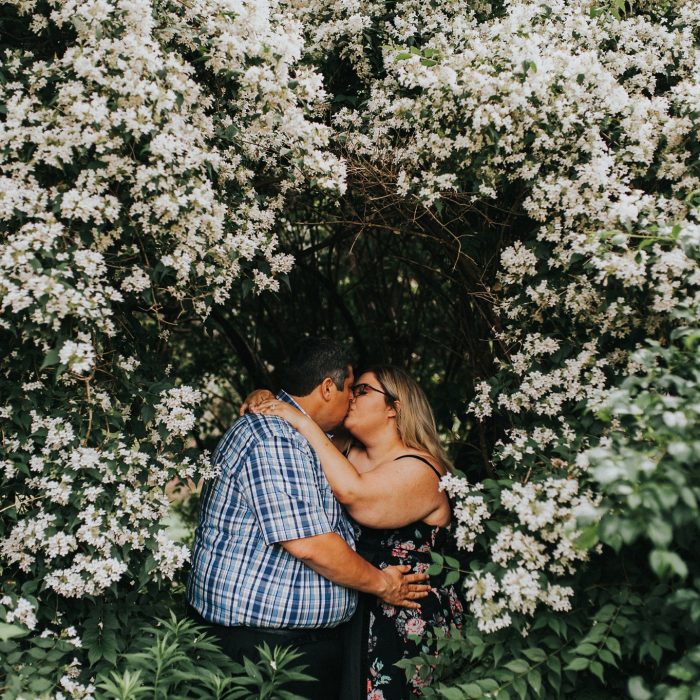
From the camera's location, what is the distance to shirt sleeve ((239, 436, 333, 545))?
272cm

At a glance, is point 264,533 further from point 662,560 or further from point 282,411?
point 662,560

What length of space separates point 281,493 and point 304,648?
70 centimetres

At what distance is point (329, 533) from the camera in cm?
275

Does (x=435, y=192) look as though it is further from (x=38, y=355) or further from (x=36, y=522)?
(x=36, y=522)

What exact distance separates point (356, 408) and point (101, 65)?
1906 mm

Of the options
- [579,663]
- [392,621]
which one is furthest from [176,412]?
[579,663]

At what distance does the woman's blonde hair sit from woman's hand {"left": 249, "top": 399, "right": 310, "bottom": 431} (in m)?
0.56

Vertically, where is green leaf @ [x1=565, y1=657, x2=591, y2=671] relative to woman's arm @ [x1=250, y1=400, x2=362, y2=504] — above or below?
below

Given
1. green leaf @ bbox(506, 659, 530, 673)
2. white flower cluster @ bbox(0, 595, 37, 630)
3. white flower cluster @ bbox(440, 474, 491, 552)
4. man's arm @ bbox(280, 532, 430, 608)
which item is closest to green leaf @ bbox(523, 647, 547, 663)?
green leaf @ bbox(506, 659, 530, 673)

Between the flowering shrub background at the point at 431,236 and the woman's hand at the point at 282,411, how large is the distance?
31 centimetres

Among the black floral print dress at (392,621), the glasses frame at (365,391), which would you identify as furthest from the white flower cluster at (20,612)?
the glasses frame at (365,391)

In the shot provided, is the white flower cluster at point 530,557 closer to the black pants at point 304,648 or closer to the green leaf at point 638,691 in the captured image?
the green leaf at point 638,691

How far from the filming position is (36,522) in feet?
8.30

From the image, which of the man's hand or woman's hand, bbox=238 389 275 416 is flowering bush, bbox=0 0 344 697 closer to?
woman's hand, bbox=238 389 275 416
